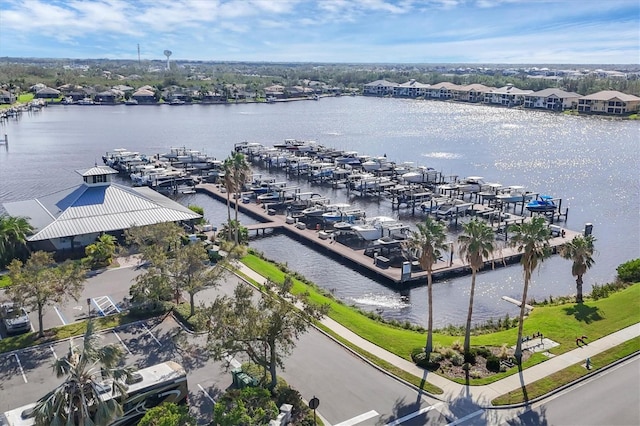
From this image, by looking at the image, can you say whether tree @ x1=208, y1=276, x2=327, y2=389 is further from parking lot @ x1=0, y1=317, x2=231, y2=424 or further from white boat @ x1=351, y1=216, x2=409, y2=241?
white boat @ x1=351, y1=216, x2=409, y2=241

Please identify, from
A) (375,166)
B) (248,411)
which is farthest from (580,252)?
(375,166)

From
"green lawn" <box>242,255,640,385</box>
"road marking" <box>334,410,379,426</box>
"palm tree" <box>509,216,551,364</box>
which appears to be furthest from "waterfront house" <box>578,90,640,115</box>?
"road marking" <box>334,410,379,426</box>

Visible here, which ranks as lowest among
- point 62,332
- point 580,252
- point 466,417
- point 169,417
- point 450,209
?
point 466,417

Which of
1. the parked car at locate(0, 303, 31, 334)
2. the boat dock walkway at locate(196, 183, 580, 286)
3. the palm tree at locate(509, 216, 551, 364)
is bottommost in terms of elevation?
the boat dock walkway at locate(196, 183, 580, 286)

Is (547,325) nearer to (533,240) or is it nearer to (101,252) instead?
(533,240)

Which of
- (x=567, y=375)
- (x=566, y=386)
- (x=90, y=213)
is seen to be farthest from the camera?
(x=90, y=213)

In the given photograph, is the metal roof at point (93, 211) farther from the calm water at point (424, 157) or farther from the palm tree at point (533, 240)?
the palm tree at point (533, 240)
